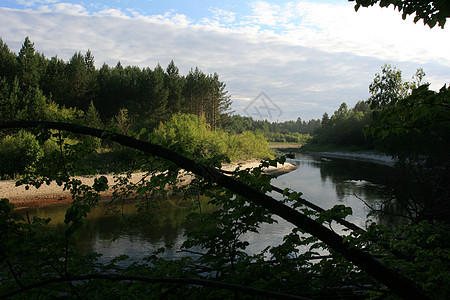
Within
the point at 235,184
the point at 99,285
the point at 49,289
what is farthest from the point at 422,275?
the point at 49,289

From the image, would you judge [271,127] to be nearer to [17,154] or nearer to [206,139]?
[206,139]

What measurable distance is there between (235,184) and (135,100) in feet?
143

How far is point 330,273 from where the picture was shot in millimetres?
3158

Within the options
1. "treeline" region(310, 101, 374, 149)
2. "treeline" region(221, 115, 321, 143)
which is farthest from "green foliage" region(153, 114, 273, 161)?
"treeline" region(310, 101, 374, 149)

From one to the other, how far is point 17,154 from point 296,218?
2367cm

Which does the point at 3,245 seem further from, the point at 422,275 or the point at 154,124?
the point at 154,124

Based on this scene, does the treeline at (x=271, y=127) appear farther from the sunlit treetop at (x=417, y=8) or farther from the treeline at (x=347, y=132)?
the sunlit treetop at (x=417, y=8)

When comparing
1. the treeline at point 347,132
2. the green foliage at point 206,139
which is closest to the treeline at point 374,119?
the treeline at point 347,132

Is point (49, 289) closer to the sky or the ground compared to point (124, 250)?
closer to the sky

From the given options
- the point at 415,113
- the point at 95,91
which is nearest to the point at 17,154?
the point at 95,91

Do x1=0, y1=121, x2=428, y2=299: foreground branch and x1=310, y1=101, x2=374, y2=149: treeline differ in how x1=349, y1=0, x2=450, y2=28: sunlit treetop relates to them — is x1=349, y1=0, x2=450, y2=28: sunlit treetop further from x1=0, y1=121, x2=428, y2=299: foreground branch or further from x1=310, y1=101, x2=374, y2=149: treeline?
x1=310, y1=101, x2=374, y2=149: treeline

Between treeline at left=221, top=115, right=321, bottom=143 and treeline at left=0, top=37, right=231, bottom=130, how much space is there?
36.1 feet

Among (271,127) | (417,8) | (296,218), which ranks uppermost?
(271,127)

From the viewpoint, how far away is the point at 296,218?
2193 mm
